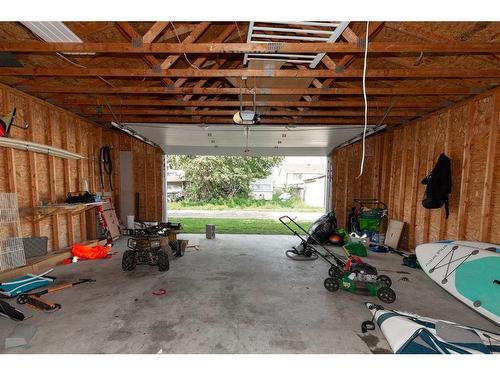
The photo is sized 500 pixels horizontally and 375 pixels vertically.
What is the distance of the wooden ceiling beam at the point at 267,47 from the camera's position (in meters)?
2.70

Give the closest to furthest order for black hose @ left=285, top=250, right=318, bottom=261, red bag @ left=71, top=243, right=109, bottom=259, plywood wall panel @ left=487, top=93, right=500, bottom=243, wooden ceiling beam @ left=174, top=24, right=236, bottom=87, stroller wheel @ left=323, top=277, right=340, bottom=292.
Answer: wooden ceiling beam @ left=174, top=24, right=236, bottom=87
stroller wheel @ left=323, top=277, right=340, bottom=292
plywood wall panel @ left=487, top=93, right=500, bottom=243
red bag @ left=71, top=243, right=109, bottom=259
black hose @ left=285, top=250, right=318, bottom=261

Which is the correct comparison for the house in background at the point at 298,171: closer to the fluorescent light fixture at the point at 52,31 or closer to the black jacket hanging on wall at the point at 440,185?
the black jacket hanging on wall at the point at 440,185

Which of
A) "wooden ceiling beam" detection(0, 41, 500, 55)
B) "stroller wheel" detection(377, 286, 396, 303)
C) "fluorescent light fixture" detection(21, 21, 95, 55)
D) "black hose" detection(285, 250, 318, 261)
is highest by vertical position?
"fluorescent light fixture" detection(21, 21, 95, 55)

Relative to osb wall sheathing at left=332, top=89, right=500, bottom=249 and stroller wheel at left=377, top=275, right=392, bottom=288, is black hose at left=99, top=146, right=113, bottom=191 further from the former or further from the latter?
osb wall sheathing at left=332, top=89, right=500, bottom=249

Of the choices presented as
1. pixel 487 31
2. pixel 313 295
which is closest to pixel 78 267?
pixel 313 295

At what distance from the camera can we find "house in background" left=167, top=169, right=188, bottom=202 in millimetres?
21188

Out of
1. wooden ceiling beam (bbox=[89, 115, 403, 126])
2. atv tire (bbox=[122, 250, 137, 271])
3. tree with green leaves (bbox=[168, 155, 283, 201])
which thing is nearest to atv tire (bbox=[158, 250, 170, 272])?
atv tire (bbox=[122, 250, 137, 271])

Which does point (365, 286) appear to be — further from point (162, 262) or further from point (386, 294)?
point (162, 262)

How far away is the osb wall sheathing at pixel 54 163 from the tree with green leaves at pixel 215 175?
11.9 metres

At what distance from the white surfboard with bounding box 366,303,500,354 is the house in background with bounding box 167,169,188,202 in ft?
65.5

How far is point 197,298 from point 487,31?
5.11 m

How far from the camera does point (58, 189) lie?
17.8ft

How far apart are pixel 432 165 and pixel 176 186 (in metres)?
23.4
